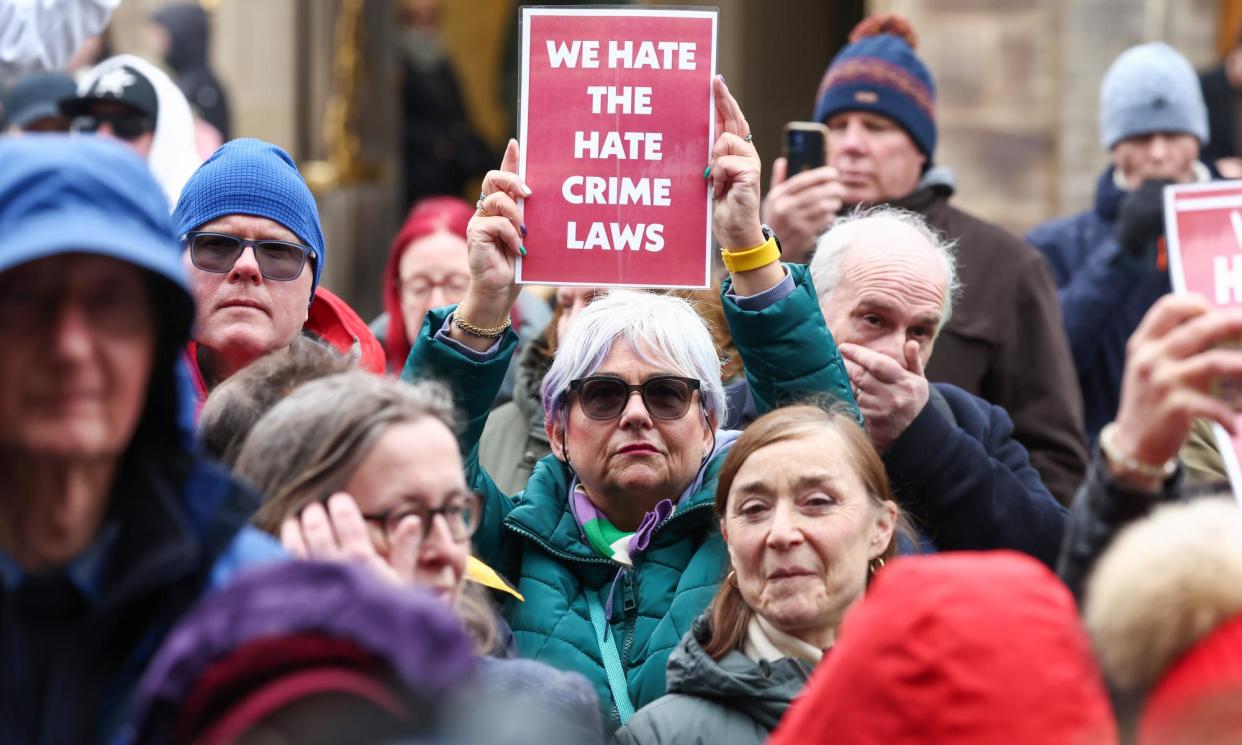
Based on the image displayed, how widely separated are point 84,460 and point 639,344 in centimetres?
218

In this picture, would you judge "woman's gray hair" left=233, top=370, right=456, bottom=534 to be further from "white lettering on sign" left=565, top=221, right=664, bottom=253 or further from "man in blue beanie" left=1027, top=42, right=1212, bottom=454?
"man in blue beanie" left=1027, top=42, right=1212, bottom=454

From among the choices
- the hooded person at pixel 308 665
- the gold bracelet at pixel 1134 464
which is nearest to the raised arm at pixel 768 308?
the gold bracelet at pixel 1134 464

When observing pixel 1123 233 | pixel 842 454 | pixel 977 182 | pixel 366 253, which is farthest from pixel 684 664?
pixel 366 253

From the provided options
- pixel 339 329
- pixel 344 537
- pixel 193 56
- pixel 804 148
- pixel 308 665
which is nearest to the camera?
pixel 308 665

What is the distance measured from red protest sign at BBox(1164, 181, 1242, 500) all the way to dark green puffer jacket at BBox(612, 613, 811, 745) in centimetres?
127

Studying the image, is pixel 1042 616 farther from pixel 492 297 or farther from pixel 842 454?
pixel 492 297

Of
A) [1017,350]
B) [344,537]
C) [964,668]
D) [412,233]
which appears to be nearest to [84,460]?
[344,537]

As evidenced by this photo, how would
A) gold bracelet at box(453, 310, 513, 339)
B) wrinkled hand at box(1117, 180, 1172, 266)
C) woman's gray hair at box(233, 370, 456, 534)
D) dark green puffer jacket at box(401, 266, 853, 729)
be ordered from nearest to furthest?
woman's gray hair at box(233, 370, 456, 534) < dark green puffer jacket at box(401, 266, 853, 729) < gold bracelet at box(453, 310, 513, 339) < wrinkled hand at box(1117, 180, 1172, 266)

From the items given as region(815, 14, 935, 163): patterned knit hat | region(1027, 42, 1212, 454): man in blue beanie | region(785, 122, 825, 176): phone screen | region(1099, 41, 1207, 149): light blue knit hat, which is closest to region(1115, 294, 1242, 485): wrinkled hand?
region(785, 122, 825, 176): phone screen

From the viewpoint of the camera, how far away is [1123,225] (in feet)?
24.0

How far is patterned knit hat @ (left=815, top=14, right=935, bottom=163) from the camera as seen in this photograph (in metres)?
6.81

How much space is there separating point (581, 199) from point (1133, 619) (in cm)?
242

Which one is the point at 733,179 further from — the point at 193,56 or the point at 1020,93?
the point at 193,56

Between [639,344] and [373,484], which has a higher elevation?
[373,484]
